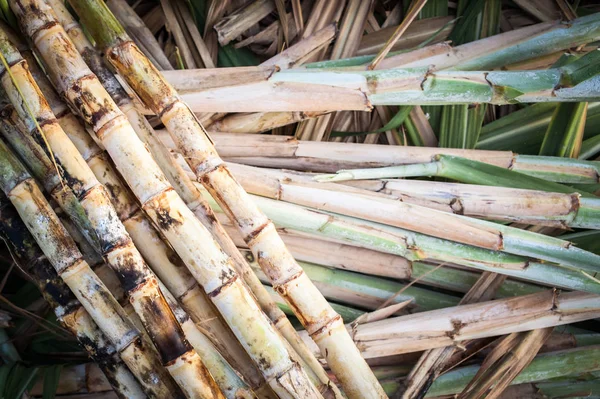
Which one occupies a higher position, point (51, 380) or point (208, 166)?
point (208, 166)

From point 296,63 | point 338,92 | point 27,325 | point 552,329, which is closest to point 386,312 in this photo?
point 552,329

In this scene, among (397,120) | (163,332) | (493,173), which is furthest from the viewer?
(397,120)

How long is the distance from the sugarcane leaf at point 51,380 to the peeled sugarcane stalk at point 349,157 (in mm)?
506

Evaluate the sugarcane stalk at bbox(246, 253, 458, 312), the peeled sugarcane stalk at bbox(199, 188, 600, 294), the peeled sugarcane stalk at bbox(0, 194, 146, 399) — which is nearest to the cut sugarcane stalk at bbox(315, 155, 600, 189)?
the peeled sugarcane stalk at bbox(199, 188, 600, 294)

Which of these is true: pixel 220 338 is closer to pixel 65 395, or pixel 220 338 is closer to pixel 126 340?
pixel 126 340

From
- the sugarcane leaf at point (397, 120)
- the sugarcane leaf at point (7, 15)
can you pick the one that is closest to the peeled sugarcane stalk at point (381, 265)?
the sugarcane leaf at point (397, 120)

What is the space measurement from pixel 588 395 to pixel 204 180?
895 millimetres

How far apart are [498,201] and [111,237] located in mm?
719

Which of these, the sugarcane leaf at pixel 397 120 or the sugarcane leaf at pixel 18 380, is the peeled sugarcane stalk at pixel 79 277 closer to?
the sugarcane leaf at pixel 18 380

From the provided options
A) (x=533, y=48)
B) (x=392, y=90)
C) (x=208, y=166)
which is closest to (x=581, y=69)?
(x=533, y=48)

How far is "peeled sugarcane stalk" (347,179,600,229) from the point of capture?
3.88ft

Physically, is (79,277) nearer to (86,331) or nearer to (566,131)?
(86,331)

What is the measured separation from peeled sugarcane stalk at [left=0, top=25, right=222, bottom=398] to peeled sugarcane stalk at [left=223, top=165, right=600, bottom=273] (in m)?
0.31

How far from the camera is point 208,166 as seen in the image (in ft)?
3.11
